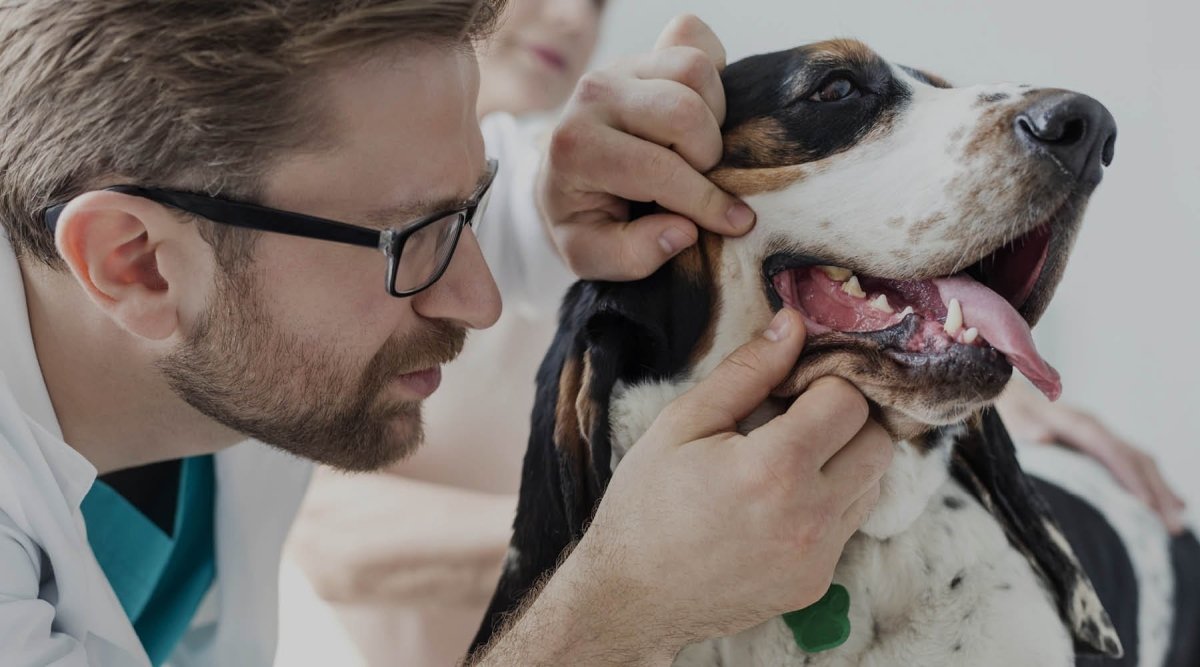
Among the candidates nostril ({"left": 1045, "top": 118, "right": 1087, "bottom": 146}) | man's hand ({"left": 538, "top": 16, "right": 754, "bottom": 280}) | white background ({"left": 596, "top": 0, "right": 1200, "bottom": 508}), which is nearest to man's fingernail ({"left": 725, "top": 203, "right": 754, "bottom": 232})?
man's hand ({"left": 538, "top": 16, "right": 754, "bottom": 280})

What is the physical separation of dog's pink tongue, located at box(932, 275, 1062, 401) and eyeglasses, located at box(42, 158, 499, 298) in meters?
0.54

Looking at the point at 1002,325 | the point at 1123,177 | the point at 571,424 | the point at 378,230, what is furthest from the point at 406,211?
the point at 1123,177

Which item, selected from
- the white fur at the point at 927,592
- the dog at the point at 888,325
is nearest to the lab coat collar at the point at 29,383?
the dog at the point at 888,325

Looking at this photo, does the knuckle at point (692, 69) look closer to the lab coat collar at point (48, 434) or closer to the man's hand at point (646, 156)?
the man's hand at point (646, 156)

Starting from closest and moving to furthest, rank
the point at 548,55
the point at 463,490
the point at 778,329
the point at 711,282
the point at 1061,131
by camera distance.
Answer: the point at 1061,131, the point at 778,329, the point at 711,282, the point at 463,490, the point at 548,55

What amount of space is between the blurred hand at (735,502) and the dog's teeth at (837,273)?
0.26 feet

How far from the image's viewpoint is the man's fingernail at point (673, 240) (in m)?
1.35

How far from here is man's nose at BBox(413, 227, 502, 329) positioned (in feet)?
4.71

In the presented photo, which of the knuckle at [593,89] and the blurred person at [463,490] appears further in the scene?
the blurred person at [463,490]

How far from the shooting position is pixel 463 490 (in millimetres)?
2488

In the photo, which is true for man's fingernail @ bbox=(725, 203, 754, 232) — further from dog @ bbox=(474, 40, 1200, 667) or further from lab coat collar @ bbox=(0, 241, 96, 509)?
lab coat collar @ bbox=(0, 241, 96, 509)

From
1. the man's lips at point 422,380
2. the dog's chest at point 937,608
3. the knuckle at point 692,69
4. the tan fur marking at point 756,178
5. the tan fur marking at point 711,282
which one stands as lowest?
the dog's chest at point 937,608

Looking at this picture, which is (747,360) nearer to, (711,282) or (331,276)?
(711,282)

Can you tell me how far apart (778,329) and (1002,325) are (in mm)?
224
